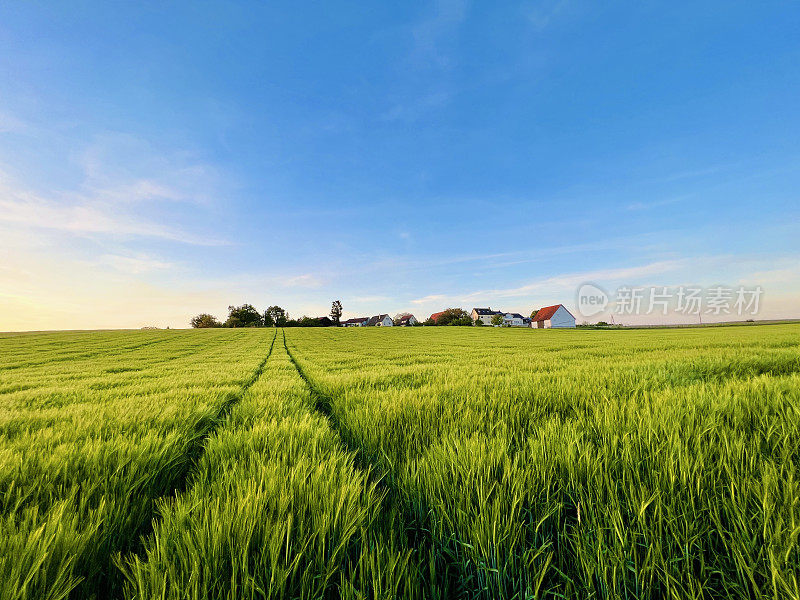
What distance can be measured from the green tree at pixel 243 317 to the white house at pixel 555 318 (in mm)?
88489

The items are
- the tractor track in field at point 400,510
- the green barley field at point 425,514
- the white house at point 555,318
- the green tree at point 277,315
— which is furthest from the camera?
the green tree at point 277,315

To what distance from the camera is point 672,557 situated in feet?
3.04

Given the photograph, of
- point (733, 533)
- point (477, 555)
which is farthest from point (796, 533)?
point (477, 555)

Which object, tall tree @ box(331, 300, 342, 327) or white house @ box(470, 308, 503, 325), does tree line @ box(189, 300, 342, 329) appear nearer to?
tall tree @ box(331, 300, 342, 327)

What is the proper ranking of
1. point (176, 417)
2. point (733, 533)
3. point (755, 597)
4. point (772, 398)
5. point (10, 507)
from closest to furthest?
point (755, 597), point (733, 533), point (10, 507), point (772, 398), point (176, 417)

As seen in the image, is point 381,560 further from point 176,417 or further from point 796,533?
point 176,417

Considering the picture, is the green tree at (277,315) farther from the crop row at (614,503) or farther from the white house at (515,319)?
the crop row at (614,503)

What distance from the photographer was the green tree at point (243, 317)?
89.9 metres

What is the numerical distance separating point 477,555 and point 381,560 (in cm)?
32

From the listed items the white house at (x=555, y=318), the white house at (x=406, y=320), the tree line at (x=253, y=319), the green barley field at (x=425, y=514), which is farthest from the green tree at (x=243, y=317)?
the green barley field at (x=425, y=514)

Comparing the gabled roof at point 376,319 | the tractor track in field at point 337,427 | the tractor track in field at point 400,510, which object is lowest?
the tractor track in field at point 337,427

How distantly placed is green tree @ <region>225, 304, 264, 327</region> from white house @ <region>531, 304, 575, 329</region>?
290 ft

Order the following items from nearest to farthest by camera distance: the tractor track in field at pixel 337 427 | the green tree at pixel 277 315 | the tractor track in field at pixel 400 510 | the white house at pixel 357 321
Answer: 1. the tractor track in field at pixel 400 510
2. the tractor track in field at pixel 337 427
3. the green tree at pixel 277 315
4. the white house at pixel 357 321

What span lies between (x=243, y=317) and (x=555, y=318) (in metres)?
94.0
